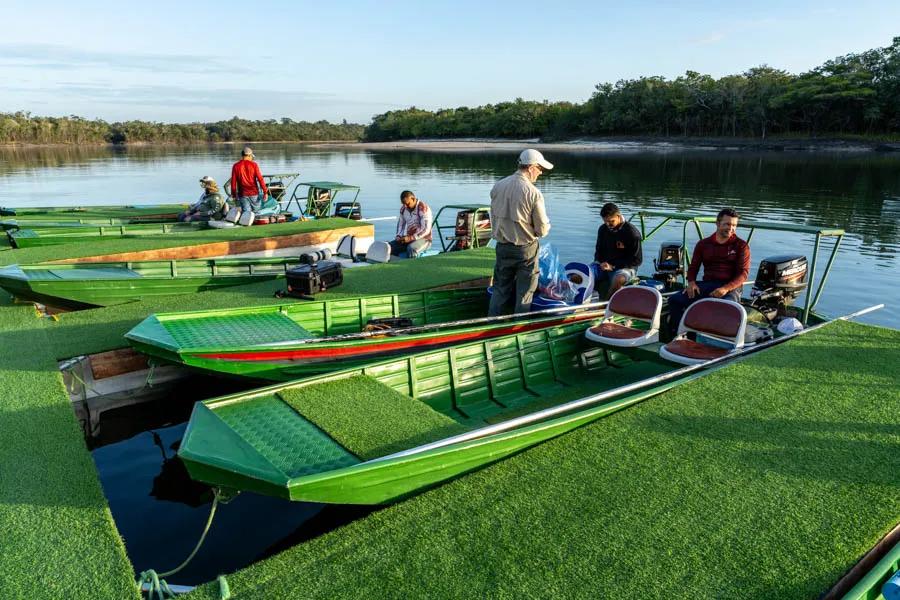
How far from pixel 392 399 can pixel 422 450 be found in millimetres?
1199

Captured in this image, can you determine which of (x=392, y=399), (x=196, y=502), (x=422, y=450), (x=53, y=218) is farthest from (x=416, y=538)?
(x=53, y=218)

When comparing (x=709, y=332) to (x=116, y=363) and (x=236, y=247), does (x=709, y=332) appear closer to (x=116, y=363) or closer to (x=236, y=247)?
(x=116, y=363)

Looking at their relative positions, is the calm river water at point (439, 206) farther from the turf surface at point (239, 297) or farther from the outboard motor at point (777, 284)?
the outboard motor at point (777, 284)

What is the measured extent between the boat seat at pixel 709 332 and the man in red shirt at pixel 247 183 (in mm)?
10809

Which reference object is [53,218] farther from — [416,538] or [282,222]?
[416,538]

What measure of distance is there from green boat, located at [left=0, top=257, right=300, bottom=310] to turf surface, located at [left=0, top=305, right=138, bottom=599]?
2.39 meters

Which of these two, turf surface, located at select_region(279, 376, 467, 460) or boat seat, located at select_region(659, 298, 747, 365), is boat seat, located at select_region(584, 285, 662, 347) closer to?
boat seat, located at select_region(659, 298, 747, 365)

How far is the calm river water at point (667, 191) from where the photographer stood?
1716 cm

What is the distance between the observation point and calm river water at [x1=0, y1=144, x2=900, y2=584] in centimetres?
504

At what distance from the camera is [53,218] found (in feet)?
51.2

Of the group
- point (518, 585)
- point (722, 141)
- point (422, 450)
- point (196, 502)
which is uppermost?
point (722, 141)

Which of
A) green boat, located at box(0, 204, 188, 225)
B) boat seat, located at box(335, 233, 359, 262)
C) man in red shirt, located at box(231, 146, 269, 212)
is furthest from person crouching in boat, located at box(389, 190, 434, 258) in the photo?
green boat, located at box(0, 204, 188, 225)

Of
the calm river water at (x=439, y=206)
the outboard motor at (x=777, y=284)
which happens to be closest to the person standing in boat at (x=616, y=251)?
the outboard motor at (x=777, y=284)

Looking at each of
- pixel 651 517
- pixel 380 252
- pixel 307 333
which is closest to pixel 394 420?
pixel 651 517
